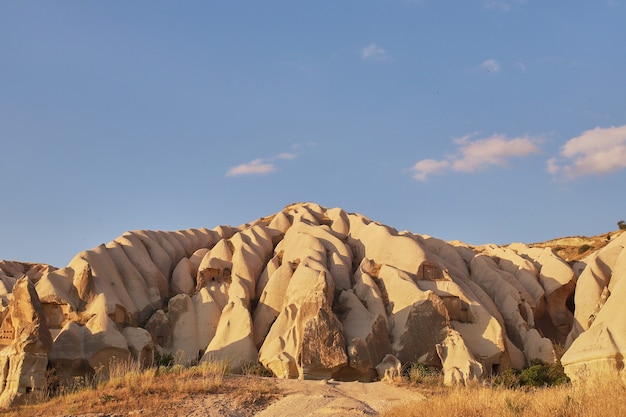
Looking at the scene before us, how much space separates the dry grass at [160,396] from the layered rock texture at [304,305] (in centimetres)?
243

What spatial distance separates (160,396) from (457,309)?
43.2 ft

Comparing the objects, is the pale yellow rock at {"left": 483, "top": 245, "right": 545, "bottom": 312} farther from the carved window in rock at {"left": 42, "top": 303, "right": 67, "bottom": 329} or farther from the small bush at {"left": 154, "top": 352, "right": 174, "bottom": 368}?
the carved window in rock at {"left": 42, "top": 303, "right": 67, "bottom": 329}

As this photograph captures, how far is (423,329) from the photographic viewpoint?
2341cm

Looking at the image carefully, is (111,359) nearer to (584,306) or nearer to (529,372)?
(529,372)

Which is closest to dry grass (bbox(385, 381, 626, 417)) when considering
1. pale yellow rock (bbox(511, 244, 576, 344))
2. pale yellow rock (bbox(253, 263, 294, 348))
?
pale yellow rock (bbox(253, 263, 294, 348))

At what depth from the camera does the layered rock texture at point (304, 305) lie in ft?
70.5

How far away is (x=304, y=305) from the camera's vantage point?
23000mm

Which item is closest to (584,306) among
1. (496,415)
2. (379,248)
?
(379,248)

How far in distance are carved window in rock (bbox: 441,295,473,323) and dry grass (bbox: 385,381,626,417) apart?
12.6m

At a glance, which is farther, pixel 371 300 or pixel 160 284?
pixel 160 284

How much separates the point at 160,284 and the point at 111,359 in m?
7.26

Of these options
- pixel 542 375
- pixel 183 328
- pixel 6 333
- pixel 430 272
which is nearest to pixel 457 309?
pixel 430 272

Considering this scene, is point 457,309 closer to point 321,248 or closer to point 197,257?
point 321,248

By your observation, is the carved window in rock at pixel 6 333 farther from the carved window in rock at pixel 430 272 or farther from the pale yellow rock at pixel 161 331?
the carved window in rock at pixel 430 272
